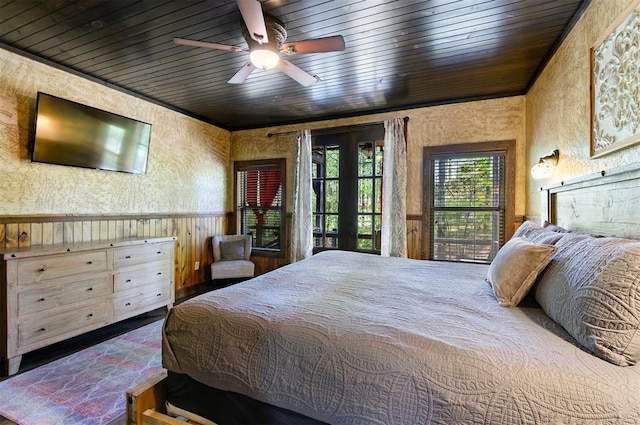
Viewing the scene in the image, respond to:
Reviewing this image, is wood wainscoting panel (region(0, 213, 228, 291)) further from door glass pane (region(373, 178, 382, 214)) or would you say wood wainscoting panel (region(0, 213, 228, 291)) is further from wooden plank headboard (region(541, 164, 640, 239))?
wooden plank headboard (region(541, 164, 640, 239))

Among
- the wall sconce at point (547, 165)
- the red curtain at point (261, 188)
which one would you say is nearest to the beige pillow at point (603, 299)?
the wall sconce at point (547, 165)

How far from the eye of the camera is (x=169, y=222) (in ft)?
13.5

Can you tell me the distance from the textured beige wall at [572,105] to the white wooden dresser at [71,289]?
12.8 ft

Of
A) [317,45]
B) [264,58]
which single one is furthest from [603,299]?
[264,58]

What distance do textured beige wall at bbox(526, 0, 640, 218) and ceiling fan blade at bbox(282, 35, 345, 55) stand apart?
1.56 metres

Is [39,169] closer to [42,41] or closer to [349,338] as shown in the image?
[42,41]

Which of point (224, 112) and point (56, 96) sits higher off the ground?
point (224, 112)

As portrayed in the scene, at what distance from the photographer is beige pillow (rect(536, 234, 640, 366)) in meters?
0.94

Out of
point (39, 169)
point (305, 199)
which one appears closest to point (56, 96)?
point (39, 169)

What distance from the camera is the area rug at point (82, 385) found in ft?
6.04

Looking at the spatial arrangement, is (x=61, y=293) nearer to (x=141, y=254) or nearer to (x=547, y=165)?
(x=141, y=254)

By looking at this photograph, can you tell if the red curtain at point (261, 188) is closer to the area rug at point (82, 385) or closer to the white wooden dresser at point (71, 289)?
the white wooden dresser at point (71, 289)

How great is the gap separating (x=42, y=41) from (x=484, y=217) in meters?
4.69

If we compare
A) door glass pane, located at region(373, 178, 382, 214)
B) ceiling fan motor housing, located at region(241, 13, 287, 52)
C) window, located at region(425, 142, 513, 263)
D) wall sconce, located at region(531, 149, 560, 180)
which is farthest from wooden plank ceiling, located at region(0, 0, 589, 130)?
door glass pane, located at region(373, 178, 382, 214)
